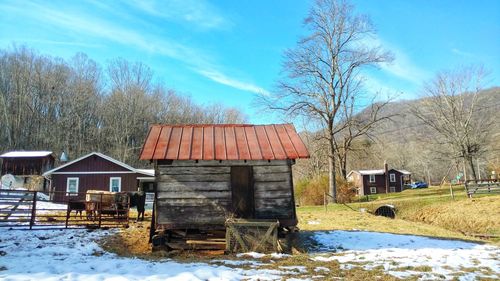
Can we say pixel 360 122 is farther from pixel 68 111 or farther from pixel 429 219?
pixel 68 111

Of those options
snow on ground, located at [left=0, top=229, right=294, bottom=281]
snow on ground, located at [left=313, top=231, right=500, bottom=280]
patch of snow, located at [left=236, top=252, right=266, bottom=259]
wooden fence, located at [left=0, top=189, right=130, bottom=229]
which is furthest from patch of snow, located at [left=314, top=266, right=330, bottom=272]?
wooden fence, located at [left=0, top=189, right=130, bottom=229]

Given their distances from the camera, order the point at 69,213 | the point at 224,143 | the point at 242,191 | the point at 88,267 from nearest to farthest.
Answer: the point at 88,267 → the point at 242,191 → the point at 224,143 → the point at 69,213

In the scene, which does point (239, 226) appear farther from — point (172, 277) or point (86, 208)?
point (86, 208)

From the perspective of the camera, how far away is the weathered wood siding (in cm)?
1256

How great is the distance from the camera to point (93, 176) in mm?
36125

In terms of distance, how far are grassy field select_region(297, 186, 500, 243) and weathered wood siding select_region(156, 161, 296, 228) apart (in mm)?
5233

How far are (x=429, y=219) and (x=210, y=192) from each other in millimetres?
19750

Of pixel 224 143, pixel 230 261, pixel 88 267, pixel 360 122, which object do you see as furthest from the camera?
pixel 360 122

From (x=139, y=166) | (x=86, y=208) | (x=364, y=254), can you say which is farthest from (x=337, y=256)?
(x=139, y=166)

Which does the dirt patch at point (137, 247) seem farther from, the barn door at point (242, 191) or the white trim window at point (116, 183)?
the white trim window at point (116, 183)

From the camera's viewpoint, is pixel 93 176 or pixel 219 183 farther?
pixel 93 176

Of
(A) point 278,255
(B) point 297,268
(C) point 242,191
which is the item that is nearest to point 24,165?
(C) point 242,191

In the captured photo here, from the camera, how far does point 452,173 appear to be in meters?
114

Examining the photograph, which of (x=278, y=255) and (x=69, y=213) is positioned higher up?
(x=69, y=213)
